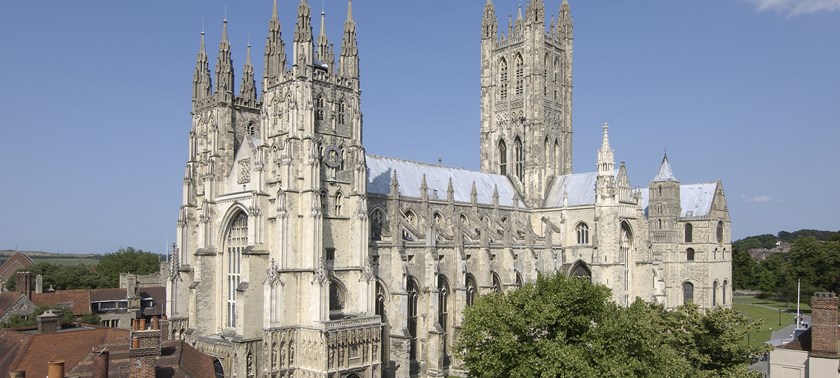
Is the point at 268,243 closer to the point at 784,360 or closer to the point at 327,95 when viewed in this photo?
the point at 327,95

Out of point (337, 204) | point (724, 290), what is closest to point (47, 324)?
point (337, 204)

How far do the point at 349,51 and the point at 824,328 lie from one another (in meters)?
32.3

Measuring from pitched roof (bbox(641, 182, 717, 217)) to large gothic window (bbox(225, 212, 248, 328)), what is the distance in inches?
1783

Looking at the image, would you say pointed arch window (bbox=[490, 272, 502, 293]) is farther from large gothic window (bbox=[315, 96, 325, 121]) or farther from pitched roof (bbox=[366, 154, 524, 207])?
large gothic window (bbox=[315, 96, 325, 121])

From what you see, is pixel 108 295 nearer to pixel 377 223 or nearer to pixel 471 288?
pixel 377 223

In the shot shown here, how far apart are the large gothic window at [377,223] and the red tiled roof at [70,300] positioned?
31967 millimetres

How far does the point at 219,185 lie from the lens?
49.3m

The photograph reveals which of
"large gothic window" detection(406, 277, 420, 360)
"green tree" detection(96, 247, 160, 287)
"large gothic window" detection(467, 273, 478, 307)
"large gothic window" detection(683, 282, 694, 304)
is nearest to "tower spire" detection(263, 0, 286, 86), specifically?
"large gothic window" detection(406, 277, 420, 360)

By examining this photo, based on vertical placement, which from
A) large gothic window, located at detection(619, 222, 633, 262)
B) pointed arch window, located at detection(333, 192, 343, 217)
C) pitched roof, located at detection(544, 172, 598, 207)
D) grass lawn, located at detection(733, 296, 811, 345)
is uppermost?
pitched roof, located at detection(544, 172, 598, 207)

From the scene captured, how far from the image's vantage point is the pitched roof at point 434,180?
53250 millimetres

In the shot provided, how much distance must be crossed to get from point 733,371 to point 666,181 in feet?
131

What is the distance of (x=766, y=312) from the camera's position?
290 ft

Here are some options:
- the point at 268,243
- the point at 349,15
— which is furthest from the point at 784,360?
the point at 349,15

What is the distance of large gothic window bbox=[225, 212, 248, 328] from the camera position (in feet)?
156
